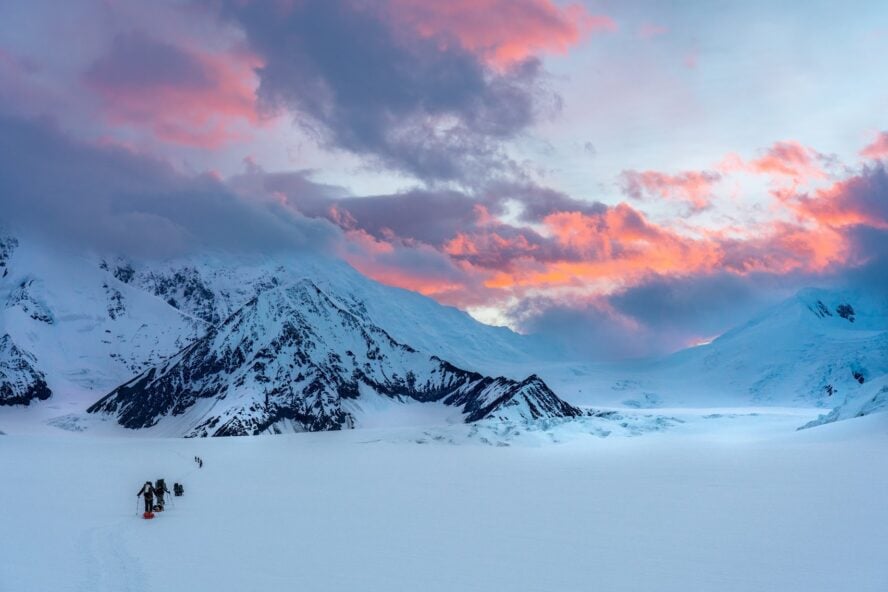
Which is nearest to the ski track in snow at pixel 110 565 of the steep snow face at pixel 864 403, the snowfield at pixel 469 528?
the snowfield at pixel 469 528

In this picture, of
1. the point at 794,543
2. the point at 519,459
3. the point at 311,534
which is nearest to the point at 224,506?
the point at 311,534

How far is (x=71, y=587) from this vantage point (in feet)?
77.5

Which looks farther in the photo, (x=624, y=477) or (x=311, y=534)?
(x=624, y=477)

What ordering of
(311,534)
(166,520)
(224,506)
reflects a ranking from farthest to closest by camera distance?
1. (224,506)
2. (166,520)
3. (311,534)

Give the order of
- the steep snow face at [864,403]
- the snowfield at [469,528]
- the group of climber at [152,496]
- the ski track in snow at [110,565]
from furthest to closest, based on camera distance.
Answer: the steep snow face at [864,403]
the group of climber at [152,496]
the snowfield at [469,528]
the ski track in snow at [110,565]

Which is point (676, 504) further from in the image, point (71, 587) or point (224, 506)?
point (71, 587)

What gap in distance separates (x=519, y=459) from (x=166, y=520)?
175 ft

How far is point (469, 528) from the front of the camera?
35.1 m

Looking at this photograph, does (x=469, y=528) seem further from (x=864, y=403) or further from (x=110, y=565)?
(x=864, y=403)

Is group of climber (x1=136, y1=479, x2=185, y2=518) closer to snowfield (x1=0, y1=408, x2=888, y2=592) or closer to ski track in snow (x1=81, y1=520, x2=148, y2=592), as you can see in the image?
snowfield (x1=0, y1=408, x2=888, y2=592)

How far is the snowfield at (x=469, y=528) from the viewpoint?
81.9ft

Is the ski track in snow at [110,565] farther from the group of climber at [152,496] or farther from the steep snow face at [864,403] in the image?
the steep snow face at [864,403]

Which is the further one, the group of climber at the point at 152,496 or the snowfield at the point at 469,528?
the group of climber at the point at 152,496

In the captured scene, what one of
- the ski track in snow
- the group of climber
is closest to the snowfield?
the ski track in snow
